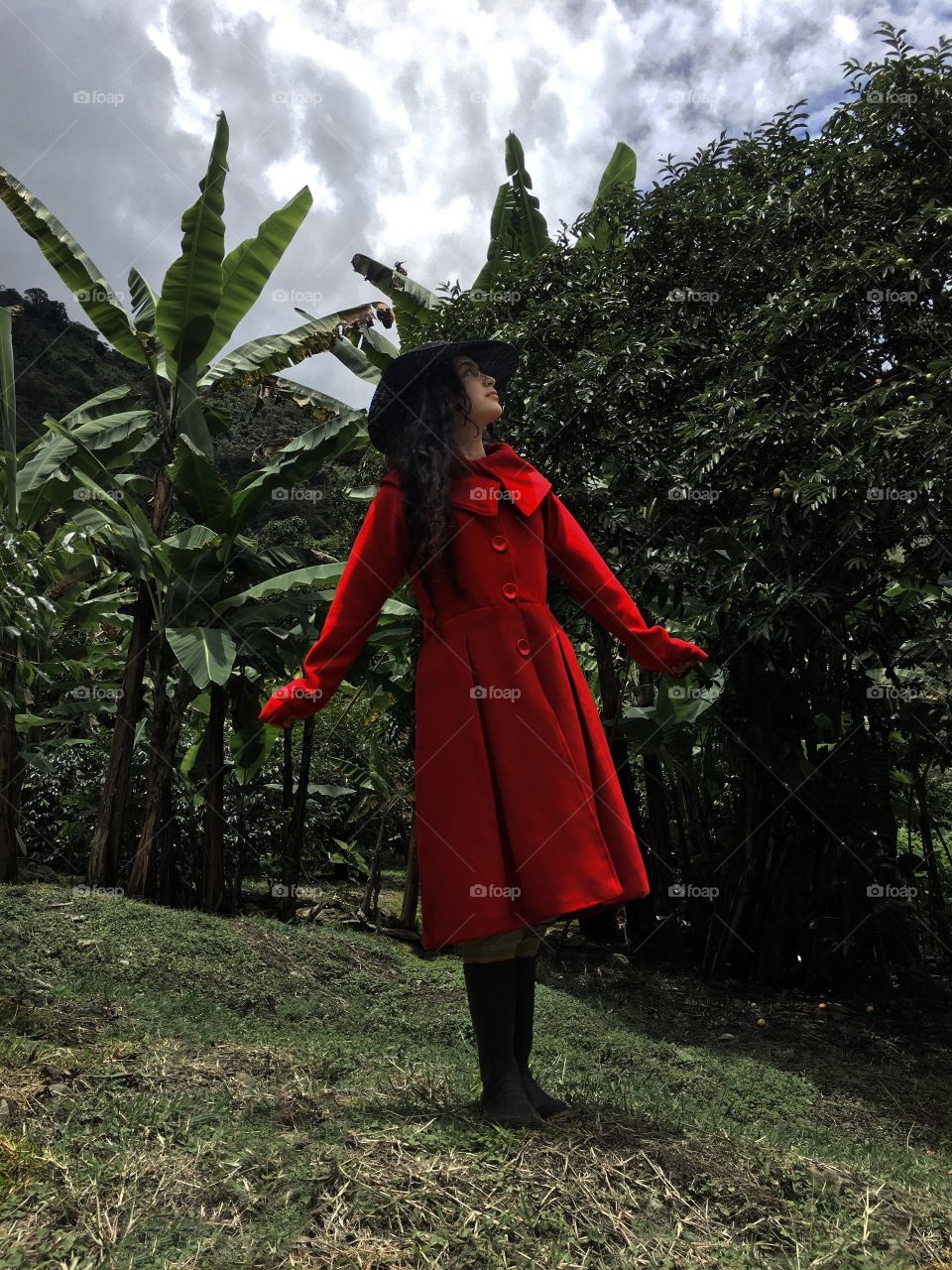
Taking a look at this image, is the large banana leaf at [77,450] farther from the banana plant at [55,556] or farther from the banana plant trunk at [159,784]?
the banana plant trunk at [159,784]

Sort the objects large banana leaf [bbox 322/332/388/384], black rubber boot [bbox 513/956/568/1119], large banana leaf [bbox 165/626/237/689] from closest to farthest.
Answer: black rubber boot [bbox 513/956/568/1119] < large banana leaf [bbox 165/626/237/689] < large banana leaf [bbox 322/332/388/384]

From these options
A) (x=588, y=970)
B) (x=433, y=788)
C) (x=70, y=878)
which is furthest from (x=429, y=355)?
(x=70, y=878)

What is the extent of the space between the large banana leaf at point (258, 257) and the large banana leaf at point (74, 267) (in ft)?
2.26

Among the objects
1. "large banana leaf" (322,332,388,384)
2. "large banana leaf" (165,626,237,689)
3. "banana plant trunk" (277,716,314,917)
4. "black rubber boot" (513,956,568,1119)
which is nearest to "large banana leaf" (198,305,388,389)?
"large banana leaf" (322,332,388,384)

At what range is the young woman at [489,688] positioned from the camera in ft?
8.93

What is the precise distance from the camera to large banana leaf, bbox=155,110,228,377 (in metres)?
7.08

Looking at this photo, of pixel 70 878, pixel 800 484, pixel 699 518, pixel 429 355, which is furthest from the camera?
pixel 70 878

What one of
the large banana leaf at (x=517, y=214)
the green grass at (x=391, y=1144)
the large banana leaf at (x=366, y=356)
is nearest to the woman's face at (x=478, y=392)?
the green grass at (x=391, y=1144)

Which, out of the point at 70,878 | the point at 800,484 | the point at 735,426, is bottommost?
the point at 70,878

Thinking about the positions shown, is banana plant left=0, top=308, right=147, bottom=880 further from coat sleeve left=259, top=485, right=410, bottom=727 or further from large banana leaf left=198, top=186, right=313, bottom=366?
coat sleeve left=259, top=485, right=410, bottom=727

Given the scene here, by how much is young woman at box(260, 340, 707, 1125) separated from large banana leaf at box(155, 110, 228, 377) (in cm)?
462

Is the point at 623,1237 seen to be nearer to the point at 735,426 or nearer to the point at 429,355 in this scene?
the point at 429,355

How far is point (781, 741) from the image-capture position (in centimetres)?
695

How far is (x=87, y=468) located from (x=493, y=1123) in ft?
18.6
